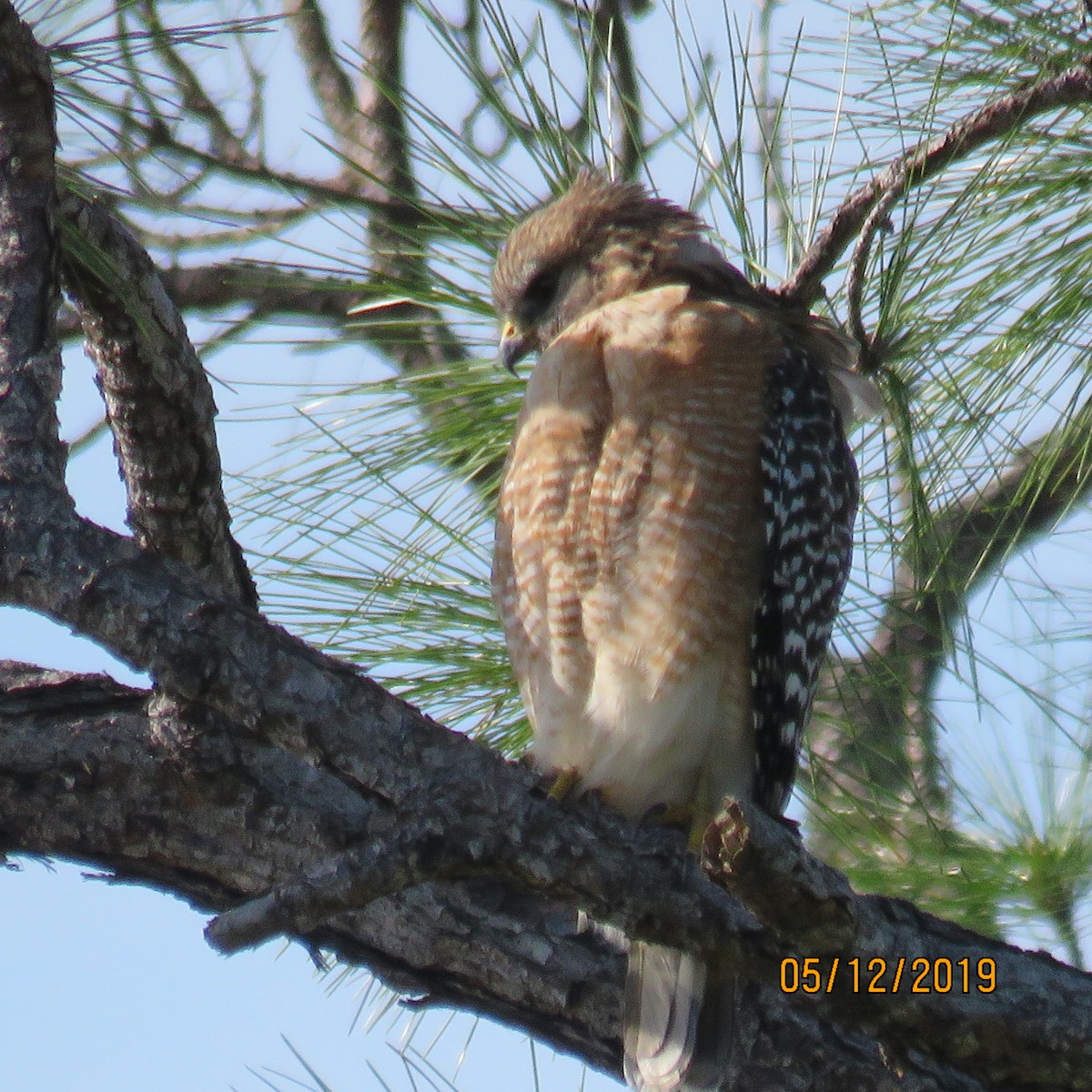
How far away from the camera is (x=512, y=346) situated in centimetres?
439

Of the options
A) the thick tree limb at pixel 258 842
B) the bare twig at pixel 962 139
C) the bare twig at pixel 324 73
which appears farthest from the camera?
the bare twig at pixel 324 73

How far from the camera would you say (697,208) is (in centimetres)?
487

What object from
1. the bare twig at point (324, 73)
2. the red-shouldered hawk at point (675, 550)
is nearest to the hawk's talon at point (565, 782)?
the red-shouldered hawk at point (675, 550)

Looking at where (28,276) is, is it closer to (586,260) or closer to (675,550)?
(675,550)

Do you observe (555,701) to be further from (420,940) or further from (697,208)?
(697,208)

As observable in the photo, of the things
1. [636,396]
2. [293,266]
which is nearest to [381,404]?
[293,266]

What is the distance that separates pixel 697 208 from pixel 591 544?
1564mm

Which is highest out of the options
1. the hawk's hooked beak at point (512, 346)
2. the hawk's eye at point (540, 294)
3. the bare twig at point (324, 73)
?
the bare twig at point (324, 73)

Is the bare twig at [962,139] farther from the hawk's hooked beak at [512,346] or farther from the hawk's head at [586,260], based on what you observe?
the hawk's hooked beak at [512,346]
